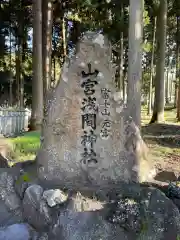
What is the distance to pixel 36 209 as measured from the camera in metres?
4.49

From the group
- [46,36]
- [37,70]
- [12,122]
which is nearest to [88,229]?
[37,70]

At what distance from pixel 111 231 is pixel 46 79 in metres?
11.9

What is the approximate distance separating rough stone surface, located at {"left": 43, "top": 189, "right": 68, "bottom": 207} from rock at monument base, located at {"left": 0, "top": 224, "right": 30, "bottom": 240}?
0.50 meters

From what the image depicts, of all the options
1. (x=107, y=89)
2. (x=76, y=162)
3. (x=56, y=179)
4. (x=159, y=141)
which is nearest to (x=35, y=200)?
(x=56, y=179)

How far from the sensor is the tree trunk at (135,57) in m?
9.85

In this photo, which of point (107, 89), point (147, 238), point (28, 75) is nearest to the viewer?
point (147, 238)

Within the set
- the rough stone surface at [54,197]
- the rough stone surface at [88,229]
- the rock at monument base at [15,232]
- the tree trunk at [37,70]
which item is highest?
the tree trunk at [37,70]

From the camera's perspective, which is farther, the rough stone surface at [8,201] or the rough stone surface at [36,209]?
the rough stone surface at [8,201]

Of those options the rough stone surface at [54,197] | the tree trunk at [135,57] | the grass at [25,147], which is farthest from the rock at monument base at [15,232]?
the tree trunk at [135,57]

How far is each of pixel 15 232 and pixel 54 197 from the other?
2.32 ft

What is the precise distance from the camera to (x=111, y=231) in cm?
403

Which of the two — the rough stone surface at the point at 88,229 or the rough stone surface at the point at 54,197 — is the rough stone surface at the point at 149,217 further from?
the rough stone surface at the point at 54,197

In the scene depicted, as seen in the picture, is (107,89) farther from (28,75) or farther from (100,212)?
(28,75)

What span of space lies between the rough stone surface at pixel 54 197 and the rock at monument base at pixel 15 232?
1.65 ft
